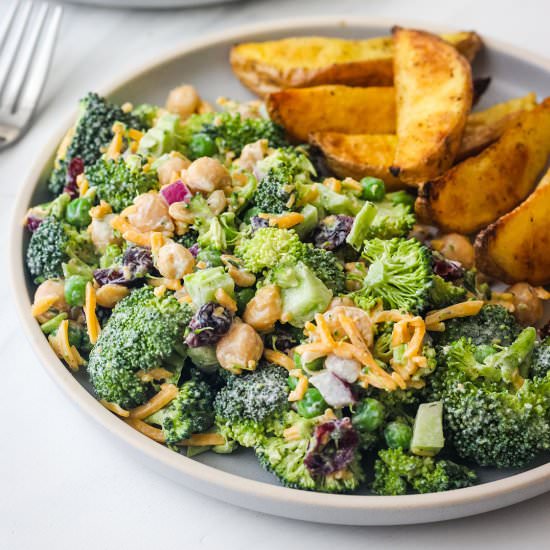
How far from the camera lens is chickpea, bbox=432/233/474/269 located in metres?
3.55

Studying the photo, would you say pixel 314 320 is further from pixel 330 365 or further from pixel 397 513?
pixel 397 513

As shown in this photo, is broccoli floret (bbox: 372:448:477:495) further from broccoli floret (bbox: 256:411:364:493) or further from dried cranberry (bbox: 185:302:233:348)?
dried cranberry (bbox: 185:302:233:348)

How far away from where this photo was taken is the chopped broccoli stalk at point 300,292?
300 cm

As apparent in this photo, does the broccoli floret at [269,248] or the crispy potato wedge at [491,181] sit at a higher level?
the crispy potato wedge at [491,181]

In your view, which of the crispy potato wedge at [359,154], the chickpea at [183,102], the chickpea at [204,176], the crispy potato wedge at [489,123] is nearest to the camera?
the chickpea at [204,176]

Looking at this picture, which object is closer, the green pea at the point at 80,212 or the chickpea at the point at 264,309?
the chickpea at the point at 264,309

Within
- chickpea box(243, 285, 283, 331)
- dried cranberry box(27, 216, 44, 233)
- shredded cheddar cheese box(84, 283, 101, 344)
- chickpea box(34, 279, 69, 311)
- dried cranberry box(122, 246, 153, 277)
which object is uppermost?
chickpea box(243, 285, 283, 331)

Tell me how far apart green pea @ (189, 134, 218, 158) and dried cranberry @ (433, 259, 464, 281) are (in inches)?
47.3

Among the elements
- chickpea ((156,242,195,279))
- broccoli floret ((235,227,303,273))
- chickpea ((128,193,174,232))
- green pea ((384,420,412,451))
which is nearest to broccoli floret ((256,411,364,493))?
green pea ((384,420,412,451))

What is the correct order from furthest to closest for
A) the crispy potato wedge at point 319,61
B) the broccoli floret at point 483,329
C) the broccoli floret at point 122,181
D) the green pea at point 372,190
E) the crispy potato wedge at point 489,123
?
the crispy potato wedge at point 319,61
the crispy potato wedge at point 489,123
the green pea at point 372,190
the broccoli floret at point 122,181
the broccoli floret at point 483,329

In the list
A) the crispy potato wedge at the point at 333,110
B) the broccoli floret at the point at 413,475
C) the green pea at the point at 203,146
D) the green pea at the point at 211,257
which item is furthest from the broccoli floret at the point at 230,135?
the broccoli floret at the point at 413,475

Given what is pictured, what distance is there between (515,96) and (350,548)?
8.68 feet

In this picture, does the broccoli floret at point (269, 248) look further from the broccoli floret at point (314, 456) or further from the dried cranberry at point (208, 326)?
the broccoli floret at point (314, 456)

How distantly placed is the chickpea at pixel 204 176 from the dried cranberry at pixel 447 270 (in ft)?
3.27
